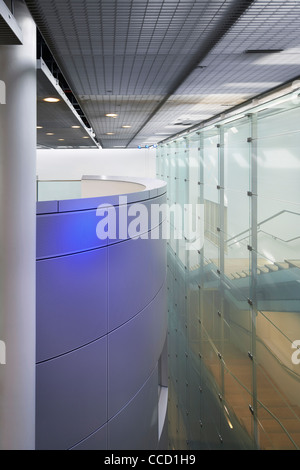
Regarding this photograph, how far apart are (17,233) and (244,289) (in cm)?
464

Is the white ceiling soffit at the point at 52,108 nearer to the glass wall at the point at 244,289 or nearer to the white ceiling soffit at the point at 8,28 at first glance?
the white ceiling soffit at the point at 8,28

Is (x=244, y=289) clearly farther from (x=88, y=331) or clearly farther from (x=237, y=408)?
(x=88, y=331)

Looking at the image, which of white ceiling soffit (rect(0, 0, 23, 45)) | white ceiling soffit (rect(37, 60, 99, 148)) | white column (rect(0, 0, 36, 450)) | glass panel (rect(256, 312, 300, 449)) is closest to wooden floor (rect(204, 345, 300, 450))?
glass panel (rect(256, 312, 300, 449))

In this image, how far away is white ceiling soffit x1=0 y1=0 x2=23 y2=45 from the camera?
9.29 feet

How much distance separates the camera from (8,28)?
3.00m

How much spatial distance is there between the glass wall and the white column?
2983 millimetres

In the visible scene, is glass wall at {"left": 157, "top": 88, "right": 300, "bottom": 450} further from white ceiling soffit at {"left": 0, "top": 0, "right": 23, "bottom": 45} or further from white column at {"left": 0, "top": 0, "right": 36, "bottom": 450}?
white ceiling soffit at {"left": 0, "top": 0, "right": 23, "bottom": 45}

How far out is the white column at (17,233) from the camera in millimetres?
3537

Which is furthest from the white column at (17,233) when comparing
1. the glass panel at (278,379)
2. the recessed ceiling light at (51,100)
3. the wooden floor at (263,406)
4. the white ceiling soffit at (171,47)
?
the wooden floor at (263,406)

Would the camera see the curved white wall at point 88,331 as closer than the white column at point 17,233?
No

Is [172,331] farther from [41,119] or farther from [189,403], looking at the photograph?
[41,119]

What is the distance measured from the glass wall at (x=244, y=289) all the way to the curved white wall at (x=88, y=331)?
1749mm

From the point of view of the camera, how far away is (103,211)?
14.7 ft

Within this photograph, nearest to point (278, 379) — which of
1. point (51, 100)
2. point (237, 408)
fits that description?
point (237, 408)
